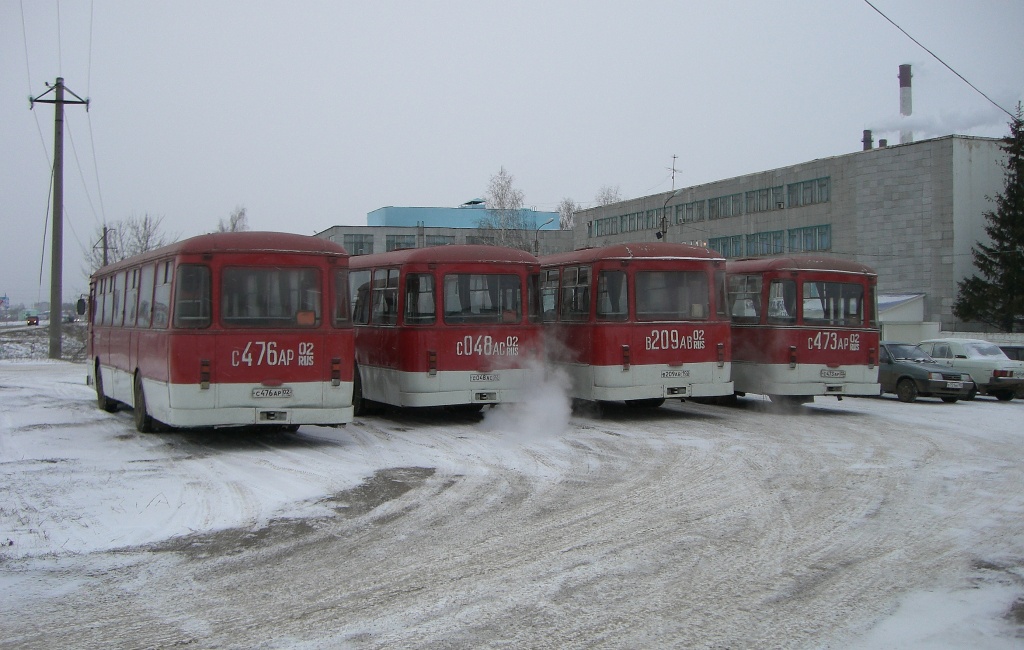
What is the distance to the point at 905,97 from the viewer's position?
67.4m

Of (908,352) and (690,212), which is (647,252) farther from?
(690,212)

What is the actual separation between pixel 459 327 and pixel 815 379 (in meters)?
6.98

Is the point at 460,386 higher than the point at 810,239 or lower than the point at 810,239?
lower

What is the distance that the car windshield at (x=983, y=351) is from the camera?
26.3 m

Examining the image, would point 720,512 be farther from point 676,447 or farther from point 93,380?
point 93,380

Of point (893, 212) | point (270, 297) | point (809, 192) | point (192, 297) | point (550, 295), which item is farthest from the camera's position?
point (809, 192)

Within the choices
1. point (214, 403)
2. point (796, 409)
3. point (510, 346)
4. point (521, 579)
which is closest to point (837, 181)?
point (796, 409)

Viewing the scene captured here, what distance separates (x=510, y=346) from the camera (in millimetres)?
16453

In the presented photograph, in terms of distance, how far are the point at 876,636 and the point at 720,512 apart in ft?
11.1

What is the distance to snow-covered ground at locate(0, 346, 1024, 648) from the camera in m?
5.75

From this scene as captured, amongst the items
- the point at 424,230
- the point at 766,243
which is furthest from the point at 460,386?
the point at 424,230

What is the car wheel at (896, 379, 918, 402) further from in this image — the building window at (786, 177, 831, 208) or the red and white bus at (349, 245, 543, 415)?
the building window at (786, 177, 831, 208)

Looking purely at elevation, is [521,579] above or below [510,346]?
below

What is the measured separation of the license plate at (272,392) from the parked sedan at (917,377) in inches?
649
